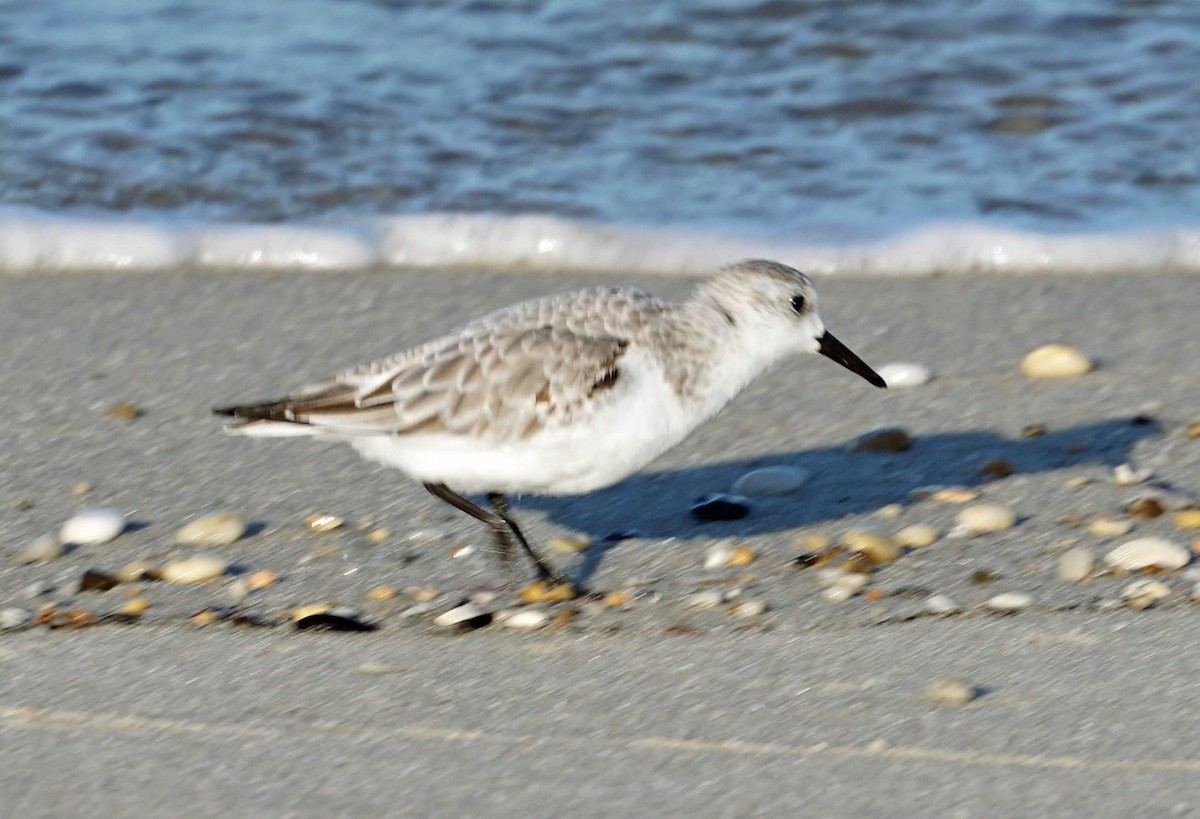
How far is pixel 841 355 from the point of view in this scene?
14.5ft

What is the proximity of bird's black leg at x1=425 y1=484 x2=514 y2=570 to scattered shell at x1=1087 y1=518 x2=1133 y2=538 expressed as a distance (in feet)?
4.63

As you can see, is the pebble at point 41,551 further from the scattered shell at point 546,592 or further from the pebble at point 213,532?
the scattered shell at point 546,592

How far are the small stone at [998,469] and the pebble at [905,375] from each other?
69 centimetres

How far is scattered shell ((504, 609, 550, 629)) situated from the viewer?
380 cm

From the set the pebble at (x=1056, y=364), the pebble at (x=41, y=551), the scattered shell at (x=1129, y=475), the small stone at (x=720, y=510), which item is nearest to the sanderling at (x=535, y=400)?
the small stone at (x=720, y=510)

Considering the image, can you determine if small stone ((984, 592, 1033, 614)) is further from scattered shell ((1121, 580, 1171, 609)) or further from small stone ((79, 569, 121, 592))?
small stone ((79, 569, 121, 592))

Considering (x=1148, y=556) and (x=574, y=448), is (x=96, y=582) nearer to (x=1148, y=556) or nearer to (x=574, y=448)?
(x=574, y=448)

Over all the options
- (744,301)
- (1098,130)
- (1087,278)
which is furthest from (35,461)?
(1098,130)

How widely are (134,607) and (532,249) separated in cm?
328

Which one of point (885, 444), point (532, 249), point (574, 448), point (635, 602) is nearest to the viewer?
point (574, 448)

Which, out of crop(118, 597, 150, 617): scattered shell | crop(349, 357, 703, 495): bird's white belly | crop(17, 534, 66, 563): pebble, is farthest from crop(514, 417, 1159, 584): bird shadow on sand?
crop(17, 534, 66, 563): pebble

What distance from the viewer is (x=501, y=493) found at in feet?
13.6

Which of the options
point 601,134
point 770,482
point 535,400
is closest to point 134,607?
point 535,400

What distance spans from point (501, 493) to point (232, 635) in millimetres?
750
